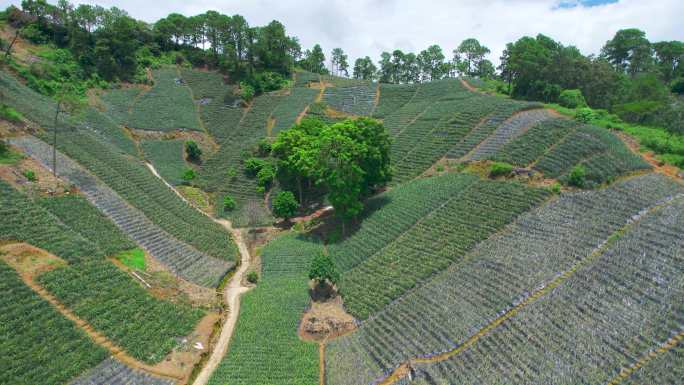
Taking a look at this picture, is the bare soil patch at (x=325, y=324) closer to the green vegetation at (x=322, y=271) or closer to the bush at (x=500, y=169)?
the green vegetation at (x=322, y=271)

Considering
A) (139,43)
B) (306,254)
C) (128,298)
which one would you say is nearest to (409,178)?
(306,254)

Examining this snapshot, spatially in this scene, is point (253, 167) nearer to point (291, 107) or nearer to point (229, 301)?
point (291, 107)

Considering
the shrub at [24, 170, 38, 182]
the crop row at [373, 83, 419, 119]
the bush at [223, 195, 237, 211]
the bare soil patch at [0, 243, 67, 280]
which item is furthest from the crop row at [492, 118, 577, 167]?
the shrub at [24, 170, 38, 182]

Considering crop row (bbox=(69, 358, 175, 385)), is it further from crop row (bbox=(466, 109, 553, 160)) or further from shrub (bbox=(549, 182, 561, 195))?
crop row (bbox=(466, 109, 553, 160))

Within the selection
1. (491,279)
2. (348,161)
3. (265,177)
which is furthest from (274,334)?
(265,177)

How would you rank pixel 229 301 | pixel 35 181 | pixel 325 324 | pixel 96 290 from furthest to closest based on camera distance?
pixel 35 181 → pixel 229 301 → pixel 325 324 → pixel 96 290
